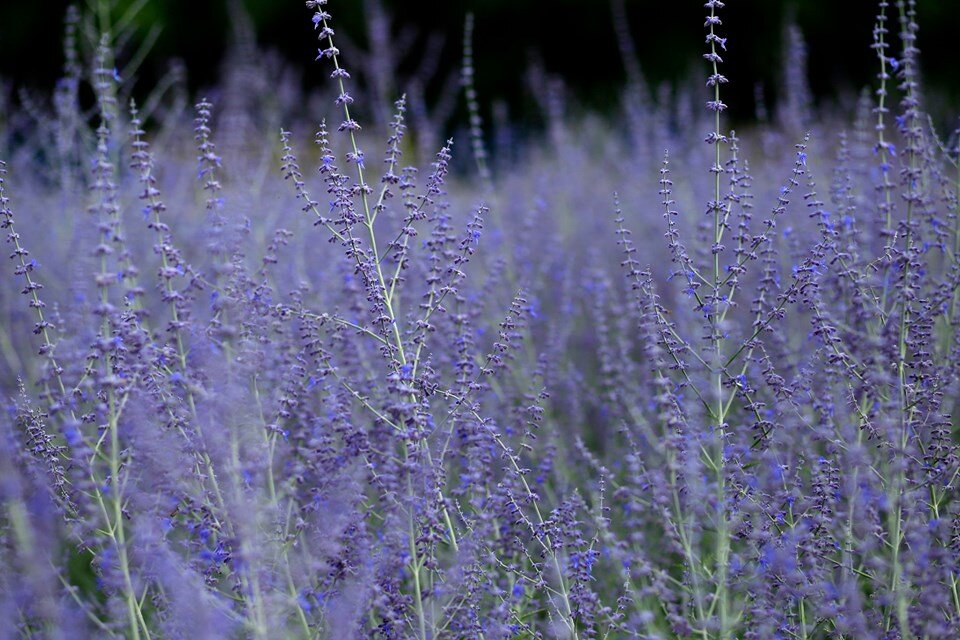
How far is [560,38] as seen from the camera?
1238 cm

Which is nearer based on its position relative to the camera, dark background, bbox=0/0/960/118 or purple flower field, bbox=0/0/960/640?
purple flower field, bbox=0/0/960/640

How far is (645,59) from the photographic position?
11.6 m

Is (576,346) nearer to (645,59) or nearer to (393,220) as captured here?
(393,220)

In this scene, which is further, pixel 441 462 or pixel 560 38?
pixel 560 38

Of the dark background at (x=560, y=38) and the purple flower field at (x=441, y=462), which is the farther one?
the dark background at (x=560, y=38)

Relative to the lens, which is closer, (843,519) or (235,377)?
(235,377)

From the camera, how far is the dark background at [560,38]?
420 inches

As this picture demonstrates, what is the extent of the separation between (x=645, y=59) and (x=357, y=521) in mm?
10113

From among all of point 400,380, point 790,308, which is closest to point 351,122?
point 400,380

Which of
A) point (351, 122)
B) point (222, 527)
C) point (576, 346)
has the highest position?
point (351, 122)

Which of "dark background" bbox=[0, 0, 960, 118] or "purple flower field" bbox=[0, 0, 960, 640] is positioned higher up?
"dark background" bbox=[0, 0, 960, 118]

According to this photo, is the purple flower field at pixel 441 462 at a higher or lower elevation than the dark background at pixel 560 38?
lower

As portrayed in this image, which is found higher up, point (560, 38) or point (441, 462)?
point (560, 38)

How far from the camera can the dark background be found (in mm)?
10664
